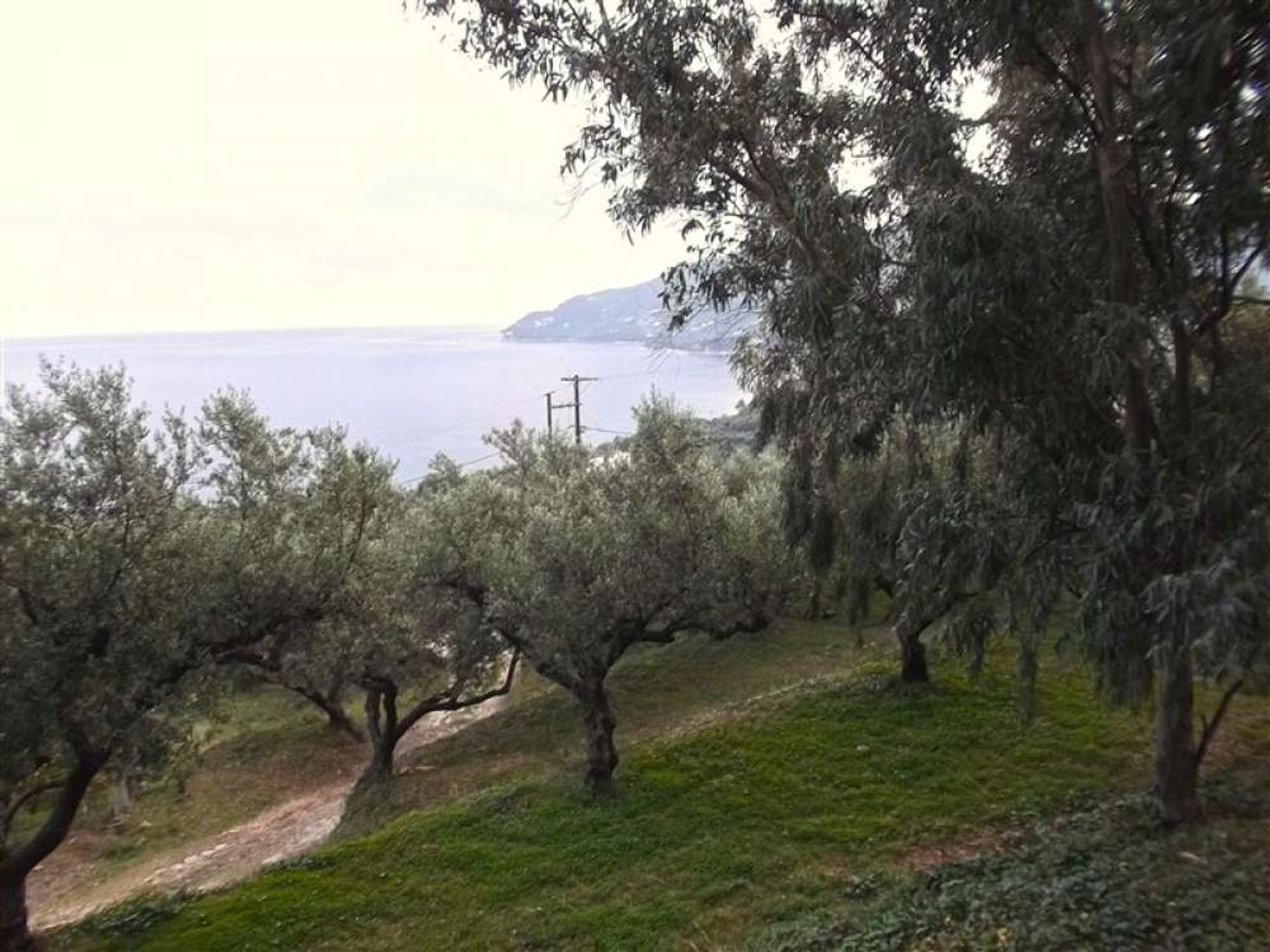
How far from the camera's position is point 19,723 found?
8.02m

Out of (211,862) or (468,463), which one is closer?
(211,862)

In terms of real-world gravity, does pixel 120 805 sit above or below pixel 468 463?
below

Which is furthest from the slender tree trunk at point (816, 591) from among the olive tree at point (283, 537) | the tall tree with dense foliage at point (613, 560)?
the olive tree at point (283, 537)

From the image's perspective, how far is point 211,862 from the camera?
15047 mm

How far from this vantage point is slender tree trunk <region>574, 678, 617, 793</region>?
1310cm

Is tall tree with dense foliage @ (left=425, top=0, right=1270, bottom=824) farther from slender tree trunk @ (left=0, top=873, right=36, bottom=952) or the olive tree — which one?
slender tree trunk @ (left=0, top=873, right=36, bottom=952)

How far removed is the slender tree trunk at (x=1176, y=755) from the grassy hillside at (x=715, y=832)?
0.61 metres

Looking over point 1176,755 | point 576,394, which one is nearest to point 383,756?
point 1176,755

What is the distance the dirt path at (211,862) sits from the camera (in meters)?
13.9

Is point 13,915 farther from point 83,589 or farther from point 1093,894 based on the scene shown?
point 1093,894

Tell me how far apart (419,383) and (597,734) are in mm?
83260

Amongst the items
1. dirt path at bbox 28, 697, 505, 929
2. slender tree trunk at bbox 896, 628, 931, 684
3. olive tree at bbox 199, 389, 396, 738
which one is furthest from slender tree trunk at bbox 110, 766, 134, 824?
slender tree trunk at bbox 896, 628, 931, 684

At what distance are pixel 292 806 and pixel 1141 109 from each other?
19.4 metres

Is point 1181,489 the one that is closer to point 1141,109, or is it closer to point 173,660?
point 1141,109
